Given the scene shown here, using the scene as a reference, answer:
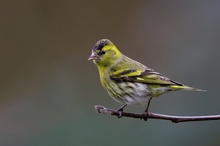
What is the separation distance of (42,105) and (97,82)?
1.38 feet

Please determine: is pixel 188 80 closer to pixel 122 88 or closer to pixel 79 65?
pixel 79 65

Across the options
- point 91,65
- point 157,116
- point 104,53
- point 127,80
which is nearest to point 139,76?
point 127,80

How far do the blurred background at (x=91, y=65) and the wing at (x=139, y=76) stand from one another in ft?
2.90

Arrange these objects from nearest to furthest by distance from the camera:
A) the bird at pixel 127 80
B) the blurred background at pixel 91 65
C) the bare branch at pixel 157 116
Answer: the bare branch at pixel 157 116
the bird at pixel 127 80
the blurred background at pixel 91 65

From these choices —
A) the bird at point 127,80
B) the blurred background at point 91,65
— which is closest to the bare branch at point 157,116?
the bird at point 127,80

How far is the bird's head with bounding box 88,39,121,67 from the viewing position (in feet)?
7.36

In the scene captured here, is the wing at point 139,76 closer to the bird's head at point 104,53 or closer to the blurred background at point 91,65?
the bird's head at point 104,53

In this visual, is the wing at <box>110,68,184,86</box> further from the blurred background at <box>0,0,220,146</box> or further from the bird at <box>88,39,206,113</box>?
the blurred background at <box>0,0,220,146</box>

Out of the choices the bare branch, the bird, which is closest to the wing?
the bird

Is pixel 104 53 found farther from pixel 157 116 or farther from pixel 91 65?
pixel 91 65

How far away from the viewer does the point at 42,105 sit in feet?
11.4

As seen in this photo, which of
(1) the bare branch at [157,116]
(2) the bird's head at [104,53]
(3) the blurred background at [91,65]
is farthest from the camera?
(3) the blurred background at [91,65]

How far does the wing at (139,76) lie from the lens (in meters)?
2.10

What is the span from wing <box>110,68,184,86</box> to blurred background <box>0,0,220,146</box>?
0.89 meters
